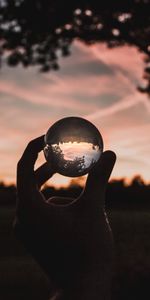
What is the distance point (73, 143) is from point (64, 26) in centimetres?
1223

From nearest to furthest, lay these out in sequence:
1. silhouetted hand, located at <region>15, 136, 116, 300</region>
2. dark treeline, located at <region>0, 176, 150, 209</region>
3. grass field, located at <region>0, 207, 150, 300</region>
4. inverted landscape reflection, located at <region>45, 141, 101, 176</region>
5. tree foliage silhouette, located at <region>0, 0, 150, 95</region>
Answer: silhouetted hand, located at <region>15, 136, 116, 300</region> < inverted landscape reflection, located at <region>45, 141, 101, 176</region> < grass field, located at <region>0, 207, 150, 300</region> < tree foliage silhouette, located at <region>0, 0, 150, 95</region> < dark treeline, located at <region>0, 176, 150, 209</region>

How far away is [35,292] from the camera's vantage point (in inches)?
437

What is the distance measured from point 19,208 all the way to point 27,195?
112 mm

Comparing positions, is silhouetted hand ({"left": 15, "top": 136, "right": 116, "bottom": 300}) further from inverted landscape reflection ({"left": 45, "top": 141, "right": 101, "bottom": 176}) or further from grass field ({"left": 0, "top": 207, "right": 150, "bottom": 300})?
grass field ({"left": 0, "top": 207, "right": 150, "bottom": 300})

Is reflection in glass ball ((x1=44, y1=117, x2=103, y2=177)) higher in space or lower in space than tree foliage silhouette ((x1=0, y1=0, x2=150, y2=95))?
lower

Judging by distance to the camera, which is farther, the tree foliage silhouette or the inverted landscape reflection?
the tree foliage silhouette

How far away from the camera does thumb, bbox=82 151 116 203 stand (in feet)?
10.4

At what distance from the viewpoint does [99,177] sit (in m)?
3.19

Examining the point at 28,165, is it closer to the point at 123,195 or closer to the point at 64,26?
the point at 64,26

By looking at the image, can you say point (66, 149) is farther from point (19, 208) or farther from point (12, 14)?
point (12, 14)

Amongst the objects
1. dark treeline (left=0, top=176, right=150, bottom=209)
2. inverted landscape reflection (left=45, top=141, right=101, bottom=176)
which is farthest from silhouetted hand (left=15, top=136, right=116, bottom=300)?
dark treeline (left=0, top=176, right=150, bottom=209)

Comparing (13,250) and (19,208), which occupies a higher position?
(13,250)

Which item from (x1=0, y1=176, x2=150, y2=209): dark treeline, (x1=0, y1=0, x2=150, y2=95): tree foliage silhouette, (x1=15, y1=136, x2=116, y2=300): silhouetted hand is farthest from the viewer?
(x1=0, y1=176, x2=150, y2=209): dark treeline

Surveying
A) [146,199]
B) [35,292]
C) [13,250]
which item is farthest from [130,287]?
[146,199]
